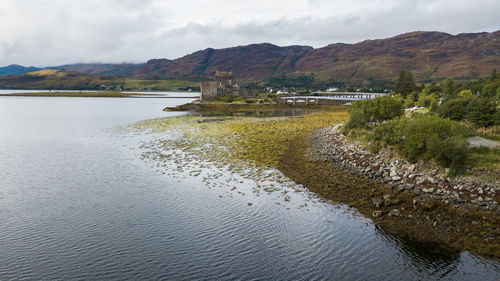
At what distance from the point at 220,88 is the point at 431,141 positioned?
141 m

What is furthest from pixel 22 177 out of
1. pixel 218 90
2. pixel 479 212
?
pixel 218 90

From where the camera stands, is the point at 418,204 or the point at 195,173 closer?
the point at 418,204

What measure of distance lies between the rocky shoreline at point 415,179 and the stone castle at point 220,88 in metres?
122

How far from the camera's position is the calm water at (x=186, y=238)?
55.4 feet

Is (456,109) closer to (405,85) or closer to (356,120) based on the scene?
(356,120)

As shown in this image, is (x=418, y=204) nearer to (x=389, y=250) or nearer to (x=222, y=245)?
(x=389, y=250)

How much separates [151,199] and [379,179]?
2141 cm

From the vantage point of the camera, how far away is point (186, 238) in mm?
20297

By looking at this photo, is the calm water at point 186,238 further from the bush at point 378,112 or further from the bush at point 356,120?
the bush at point 378,112

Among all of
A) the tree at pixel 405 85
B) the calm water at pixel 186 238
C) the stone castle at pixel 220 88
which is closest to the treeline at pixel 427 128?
the calm water at pixel 186 238

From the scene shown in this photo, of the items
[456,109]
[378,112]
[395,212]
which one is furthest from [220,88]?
[395,212]

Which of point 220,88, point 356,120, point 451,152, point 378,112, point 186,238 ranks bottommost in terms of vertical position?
point 186,238

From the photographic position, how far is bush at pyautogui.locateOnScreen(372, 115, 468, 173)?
29.3 meters

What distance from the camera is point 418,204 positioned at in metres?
24.8
